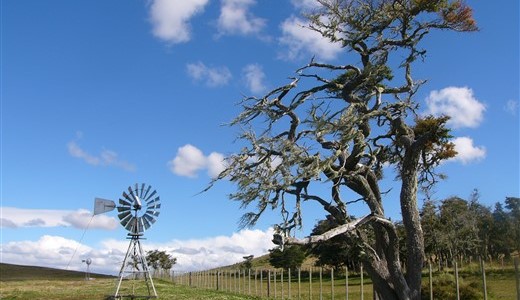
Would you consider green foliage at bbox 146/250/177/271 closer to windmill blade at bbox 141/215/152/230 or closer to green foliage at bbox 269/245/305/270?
green foliage at bbox 269/245/305/270

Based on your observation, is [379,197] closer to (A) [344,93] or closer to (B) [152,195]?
(A) [344,93]

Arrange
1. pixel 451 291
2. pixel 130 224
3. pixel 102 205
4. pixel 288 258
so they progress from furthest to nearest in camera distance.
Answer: pixel 288 258 → pixel 102 205 → pixel 130 224 → pixel 451 291

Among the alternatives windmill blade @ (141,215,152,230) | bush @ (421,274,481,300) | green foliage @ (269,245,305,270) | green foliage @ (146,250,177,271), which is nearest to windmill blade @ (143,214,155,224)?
windmill blade @ (141,215,152,230)

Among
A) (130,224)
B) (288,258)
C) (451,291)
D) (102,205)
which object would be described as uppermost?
(102,205)

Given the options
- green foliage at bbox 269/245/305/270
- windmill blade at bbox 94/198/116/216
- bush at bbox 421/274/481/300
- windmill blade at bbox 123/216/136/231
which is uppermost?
windmill blade at bbox 94/198/116/216

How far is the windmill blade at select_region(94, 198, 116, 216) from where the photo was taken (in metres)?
26.5

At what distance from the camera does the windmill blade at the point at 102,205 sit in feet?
87.0

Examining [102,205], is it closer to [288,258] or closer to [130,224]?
[130,224]

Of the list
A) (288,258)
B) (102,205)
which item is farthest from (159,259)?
(102,205)

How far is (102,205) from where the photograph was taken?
26656 mm

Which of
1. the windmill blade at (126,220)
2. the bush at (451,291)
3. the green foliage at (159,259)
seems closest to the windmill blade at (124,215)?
the windmill blade at (126,220)

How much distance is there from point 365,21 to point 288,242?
7.97 meters

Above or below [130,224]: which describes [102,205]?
above

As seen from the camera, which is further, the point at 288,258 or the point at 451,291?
the point at 288,258
